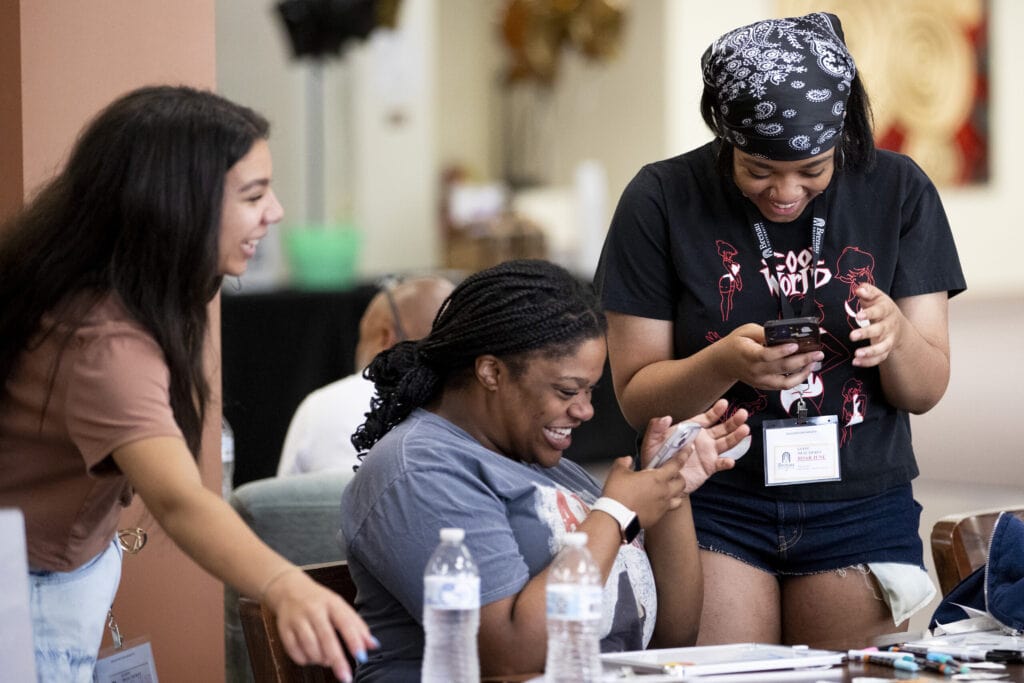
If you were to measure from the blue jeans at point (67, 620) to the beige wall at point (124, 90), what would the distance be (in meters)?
0.63

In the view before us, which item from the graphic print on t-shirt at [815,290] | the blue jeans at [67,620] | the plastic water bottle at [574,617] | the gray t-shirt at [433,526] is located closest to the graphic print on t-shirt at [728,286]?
the graphic print on t-shirt at [815,290]

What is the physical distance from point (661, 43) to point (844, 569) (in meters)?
6.36

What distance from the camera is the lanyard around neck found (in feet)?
7.02

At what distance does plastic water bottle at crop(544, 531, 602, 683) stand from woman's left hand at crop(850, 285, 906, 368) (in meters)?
0.67

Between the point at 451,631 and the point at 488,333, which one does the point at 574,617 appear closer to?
the point at 451,631

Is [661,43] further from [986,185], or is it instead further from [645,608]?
[645,608]

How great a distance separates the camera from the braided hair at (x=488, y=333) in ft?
6.28

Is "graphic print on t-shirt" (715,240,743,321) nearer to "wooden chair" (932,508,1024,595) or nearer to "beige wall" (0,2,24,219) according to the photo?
"wooden chair" (932,508,1024,595)

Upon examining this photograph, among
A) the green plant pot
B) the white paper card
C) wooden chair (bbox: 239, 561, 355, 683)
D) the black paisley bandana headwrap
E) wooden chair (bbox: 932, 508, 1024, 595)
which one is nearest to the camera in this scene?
the white paper card

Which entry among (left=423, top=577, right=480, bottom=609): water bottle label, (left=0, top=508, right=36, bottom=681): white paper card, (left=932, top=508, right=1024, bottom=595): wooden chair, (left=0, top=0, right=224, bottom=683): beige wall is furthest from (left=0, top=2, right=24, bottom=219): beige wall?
(left=932, top=508, right=1024, bottom=595): wooden chair

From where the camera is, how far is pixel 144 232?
1.62 metres

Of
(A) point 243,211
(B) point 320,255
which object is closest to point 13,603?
(A) point 243,211

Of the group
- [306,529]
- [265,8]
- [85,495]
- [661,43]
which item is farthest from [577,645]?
[265,8]

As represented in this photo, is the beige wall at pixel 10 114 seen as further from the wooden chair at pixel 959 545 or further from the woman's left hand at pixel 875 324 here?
the wooden chair at pixel 959 545
